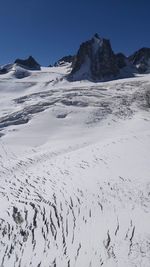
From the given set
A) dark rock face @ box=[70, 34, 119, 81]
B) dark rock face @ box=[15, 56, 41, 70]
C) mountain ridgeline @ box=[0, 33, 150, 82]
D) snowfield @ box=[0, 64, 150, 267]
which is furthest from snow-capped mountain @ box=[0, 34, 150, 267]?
dark rock face @ box=[15, 56, 41, 70]

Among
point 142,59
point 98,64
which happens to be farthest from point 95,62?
point 142,59

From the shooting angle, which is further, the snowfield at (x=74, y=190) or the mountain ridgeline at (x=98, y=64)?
the mountain ridgeline at (x=98, y=64)

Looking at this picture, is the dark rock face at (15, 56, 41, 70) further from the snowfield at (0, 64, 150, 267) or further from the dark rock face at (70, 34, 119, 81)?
the snowfield at (0, 64, 150, 267)

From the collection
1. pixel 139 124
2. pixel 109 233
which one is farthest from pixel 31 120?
pixel 109 233

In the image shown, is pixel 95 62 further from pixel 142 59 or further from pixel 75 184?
pixel 75 184

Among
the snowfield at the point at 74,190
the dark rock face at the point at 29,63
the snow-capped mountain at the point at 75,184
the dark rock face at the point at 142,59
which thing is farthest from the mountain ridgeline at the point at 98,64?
the snowfield at the point at 74,190

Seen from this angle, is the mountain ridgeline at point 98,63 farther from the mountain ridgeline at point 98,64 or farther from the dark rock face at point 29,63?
the dark rock face at point 29,63

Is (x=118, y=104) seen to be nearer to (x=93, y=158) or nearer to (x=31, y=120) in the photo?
(x=31, y=120)
